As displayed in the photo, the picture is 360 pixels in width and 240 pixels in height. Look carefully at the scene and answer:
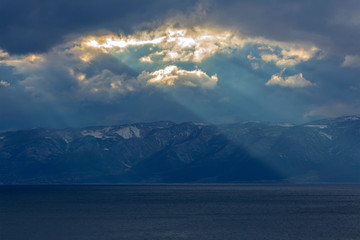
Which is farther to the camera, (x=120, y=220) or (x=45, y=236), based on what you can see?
(x=120, y=220)

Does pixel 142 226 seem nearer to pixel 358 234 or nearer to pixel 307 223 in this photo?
pixel 307 223

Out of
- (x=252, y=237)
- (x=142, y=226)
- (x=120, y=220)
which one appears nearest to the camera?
(x=252, y=237)

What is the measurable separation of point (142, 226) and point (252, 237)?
132 feet

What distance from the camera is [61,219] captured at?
17912cm

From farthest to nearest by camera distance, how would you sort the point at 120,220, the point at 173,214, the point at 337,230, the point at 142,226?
the point at 173,214
the point at 120,220
the point at 142,226
the point at 337,230

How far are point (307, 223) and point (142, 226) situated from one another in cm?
5514

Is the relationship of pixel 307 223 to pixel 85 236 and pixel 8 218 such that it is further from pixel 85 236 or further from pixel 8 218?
pixel 8 218

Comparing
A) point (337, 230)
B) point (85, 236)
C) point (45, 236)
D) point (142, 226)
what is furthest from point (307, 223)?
point (45, 236)

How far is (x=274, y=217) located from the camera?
599 feet

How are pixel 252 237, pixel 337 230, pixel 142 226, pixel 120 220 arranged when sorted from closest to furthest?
pixel 252 237, pixel 337 230, pixel 142 226, pixel 120 220

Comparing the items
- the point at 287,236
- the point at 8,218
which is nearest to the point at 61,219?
the point at 8,218

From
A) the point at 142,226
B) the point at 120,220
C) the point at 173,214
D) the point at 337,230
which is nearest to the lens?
the point at 337,230

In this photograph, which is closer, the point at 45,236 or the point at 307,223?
the point at 45,236

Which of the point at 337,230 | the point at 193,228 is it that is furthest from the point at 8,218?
the point at 337,230
